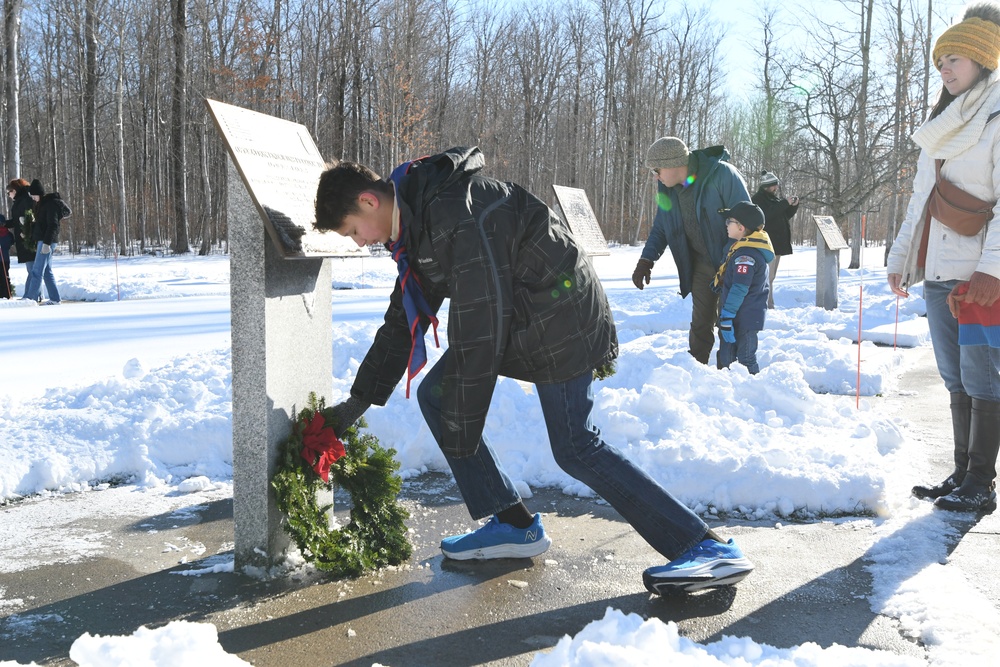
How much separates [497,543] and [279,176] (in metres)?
1.70

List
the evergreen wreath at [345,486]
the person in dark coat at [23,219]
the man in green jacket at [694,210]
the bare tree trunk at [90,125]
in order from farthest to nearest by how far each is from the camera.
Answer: the bare tree trunk at [90,125], the person in dark coat at [23,219], the man in green jacket at [694,210], the evergreen wreath at [345,486]

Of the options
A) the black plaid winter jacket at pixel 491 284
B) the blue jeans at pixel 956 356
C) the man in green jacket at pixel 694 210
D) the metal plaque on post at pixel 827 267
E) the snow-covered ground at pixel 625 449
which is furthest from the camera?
the metal plaque on post at pixel 827 267

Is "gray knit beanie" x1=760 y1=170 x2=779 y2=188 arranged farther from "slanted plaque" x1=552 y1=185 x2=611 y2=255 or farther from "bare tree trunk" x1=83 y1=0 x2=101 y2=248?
"bare tree trunk" x1=83 y1=0 x2=101 y2=248

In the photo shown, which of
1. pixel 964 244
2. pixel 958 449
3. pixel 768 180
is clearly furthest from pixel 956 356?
pixel 768 180

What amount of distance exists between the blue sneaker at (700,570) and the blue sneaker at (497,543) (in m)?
0.57

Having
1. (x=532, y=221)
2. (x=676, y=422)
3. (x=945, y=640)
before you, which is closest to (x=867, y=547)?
(x=945, y=640)

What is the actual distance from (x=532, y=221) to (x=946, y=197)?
89.0 inches

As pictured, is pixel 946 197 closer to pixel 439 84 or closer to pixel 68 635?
pixel 68 635

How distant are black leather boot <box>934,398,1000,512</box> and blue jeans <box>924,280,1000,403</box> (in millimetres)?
79

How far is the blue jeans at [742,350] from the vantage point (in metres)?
6.38

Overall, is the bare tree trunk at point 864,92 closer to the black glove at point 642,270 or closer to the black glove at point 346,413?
Result: the black glove at point 642,270

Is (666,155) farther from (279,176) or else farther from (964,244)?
(279,176)

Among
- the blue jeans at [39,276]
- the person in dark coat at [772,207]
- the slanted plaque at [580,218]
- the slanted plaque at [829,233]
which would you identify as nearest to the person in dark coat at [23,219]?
the blue jeans at [39,276]

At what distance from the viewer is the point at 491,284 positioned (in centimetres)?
260
